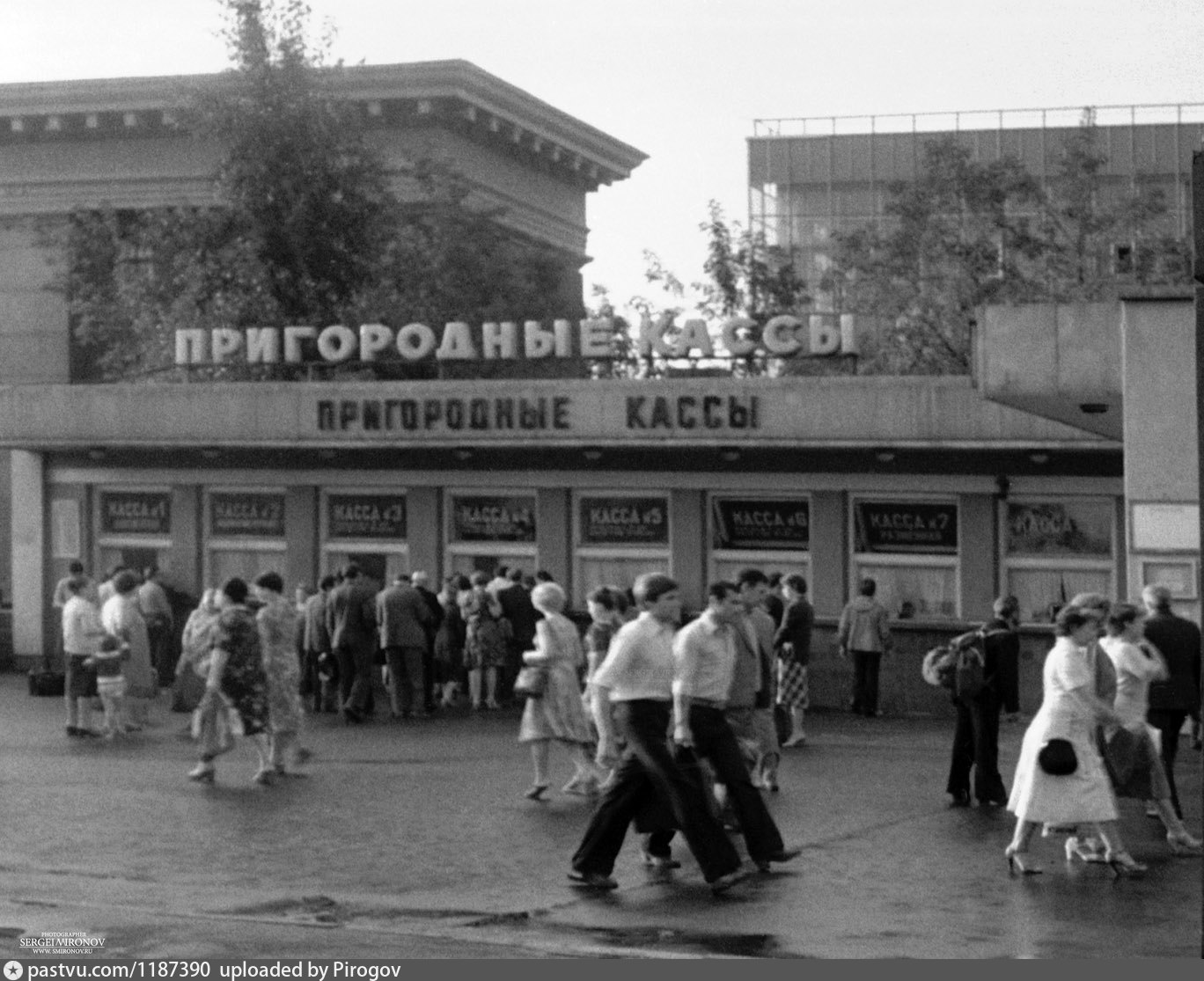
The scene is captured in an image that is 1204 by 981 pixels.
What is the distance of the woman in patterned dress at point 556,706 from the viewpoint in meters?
17.0

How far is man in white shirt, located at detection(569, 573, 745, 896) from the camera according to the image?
12.5 meters

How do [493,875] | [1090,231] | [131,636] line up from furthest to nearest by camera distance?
[1090,231]
[131,636]
[493,875]

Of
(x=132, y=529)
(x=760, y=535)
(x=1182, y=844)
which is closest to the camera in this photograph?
(x=1182, y=844)

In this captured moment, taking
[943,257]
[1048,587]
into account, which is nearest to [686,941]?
[1048,587]

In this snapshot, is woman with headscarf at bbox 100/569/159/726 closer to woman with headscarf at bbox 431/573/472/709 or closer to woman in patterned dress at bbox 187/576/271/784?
woman with headscarf at bbox 431/573/472/709

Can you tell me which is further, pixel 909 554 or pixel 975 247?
pixel 975 247

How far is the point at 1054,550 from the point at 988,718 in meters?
9.69

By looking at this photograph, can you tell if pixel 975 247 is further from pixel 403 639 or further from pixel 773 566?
pixel 403 639

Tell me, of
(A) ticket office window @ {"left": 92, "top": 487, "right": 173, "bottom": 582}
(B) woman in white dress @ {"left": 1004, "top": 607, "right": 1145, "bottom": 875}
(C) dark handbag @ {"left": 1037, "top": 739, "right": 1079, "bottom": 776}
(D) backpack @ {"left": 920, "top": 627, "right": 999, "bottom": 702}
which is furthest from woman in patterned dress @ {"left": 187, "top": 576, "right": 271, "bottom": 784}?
(A) ticket office window @ {"left": 92, "top": 487, "right": 173, "bottom": 582}

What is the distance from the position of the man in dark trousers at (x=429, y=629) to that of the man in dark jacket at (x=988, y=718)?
1014cm

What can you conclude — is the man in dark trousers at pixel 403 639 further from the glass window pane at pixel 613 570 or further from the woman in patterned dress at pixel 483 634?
the glass window pane at pixel 613 570

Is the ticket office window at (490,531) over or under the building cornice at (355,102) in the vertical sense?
under

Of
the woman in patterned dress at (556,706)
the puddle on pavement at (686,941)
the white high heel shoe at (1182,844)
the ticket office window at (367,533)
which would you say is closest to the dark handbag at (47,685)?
the ticket office window at (367,533)

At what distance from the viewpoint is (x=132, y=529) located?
3091 cm
